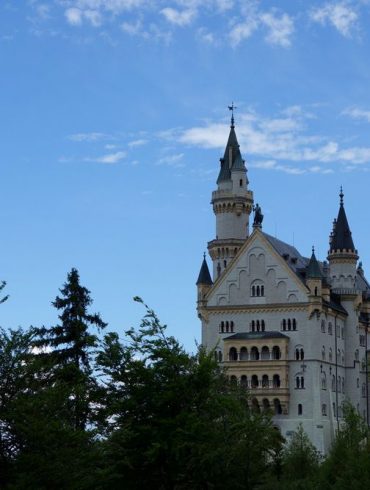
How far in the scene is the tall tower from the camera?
126250 mm

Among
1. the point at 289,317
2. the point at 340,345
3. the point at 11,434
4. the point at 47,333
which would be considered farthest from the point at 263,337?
the point at 11,434

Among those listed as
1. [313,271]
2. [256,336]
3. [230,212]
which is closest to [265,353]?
[256,336]

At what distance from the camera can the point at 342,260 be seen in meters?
122

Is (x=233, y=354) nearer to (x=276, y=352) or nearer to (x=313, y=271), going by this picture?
(x=276, y=352)

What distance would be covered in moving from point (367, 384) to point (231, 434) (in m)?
79.4

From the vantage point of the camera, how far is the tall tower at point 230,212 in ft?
414

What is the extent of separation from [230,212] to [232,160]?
704cm

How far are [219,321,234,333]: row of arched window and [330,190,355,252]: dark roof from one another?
49.6 ft

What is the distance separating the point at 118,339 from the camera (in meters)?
46.0

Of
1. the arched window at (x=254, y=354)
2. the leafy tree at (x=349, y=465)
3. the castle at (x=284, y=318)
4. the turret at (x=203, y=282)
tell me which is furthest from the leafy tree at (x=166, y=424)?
the turret at (x=203, y=282)

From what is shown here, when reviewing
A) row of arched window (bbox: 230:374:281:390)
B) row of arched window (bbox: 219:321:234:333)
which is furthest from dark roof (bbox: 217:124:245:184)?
row of arched window (bbox: 230:374:281:390)

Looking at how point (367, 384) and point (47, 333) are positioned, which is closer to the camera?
point (47, 333)

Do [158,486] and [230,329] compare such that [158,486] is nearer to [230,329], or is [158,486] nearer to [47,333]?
[47,333]

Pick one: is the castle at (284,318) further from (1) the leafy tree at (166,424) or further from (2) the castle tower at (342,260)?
(1) the leafy tree at (166,424)
